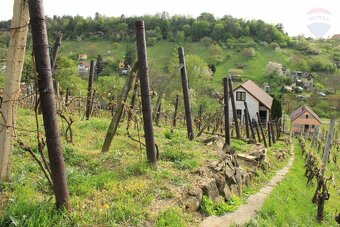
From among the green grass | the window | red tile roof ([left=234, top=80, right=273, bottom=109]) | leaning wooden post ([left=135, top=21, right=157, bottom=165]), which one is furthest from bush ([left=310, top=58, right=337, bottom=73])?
leaning wooden post ([left=135, top=21, right=157, bottom=165])

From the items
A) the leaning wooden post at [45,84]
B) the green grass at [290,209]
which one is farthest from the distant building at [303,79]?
the leaning wooden post at [45,84]

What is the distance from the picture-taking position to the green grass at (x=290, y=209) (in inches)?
306

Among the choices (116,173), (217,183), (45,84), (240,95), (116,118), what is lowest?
(240,95)

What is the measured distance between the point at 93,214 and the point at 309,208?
28.4 ft

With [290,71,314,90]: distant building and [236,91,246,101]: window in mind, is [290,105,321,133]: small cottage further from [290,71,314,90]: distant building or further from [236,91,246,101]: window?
[290,71,314,90]: distant building

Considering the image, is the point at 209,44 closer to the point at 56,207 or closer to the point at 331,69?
the point at 331,69

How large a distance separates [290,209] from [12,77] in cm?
770

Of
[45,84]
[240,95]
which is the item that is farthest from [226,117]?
[240,95]

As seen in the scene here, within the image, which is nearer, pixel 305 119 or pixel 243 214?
pixel 243 214

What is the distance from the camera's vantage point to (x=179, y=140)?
9883 millimetres

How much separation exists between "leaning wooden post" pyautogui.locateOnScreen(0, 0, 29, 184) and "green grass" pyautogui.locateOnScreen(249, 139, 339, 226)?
453cm

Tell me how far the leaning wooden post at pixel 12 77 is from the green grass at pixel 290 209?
4534 mm

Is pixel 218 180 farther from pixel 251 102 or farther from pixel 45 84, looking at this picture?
pixel 251 102

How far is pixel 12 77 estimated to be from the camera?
177 inches
